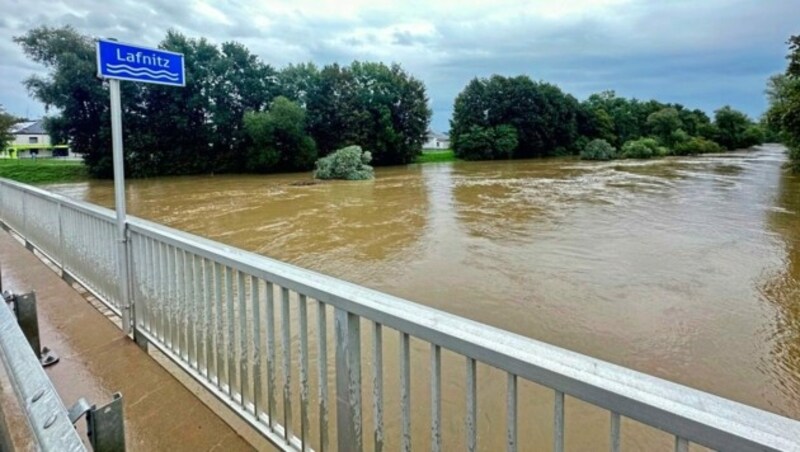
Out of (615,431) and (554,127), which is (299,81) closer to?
(554,127)

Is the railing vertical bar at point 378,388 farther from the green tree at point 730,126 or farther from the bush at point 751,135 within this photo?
the bush at point 751,135

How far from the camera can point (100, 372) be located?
96.7 inches

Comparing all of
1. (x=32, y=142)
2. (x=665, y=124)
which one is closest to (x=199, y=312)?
(x=665, y=124)

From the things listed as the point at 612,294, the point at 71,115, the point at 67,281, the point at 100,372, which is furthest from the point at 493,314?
the point at 71,115

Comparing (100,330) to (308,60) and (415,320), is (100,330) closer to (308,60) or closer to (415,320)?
(415,320)

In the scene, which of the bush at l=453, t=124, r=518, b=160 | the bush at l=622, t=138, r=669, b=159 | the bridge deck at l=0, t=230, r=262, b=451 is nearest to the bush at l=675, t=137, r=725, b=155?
the bush at l=622, t=138, r=669, b=159

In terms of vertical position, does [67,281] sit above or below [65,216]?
below

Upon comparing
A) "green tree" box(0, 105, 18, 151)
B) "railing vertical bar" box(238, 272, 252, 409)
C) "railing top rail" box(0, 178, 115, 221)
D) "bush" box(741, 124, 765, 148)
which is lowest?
"railing vertical bar" box(238, 272, 252, 409)

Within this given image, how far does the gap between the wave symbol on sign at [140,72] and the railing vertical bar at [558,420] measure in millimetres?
2673

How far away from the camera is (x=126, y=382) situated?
237 cm

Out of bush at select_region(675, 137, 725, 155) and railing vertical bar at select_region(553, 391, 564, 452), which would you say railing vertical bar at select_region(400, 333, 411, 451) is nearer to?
railing vertical bar at select_region(553, 391, 564, 452)

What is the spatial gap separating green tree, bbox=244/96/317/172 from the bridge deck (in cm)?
1913

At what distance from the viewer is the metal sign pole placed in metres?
2.59

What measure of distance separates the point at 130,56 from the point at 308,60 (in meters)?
25.7
